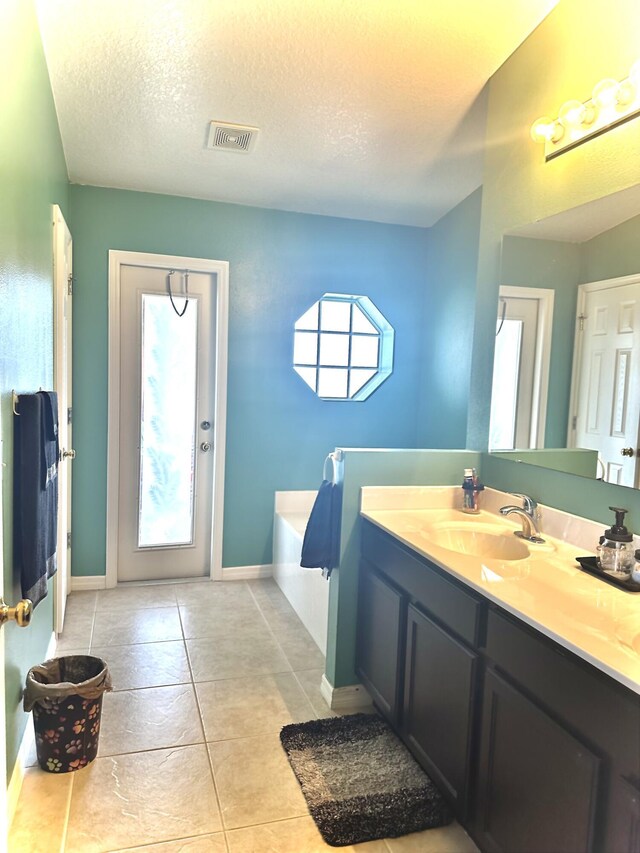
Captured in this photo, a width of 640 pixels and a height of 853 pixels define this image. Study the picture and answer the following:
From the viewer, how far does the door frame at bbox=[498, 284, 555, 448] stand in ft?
7.08

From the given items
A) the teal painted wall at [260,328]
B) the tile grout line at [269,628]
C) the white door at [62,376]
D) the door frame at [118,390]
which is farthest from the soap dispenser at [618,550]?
the door frame at [118,390]

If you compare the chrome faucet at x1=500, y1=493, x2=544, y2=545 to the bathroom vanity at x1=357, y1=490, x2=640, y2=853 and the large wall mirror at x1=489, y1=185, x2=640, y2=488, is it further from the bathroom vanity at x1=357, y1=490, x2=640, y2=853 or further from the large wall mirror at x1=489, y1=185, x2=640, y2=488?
the large wall mirror at x1=489, y1=185, x2=640, y2=488

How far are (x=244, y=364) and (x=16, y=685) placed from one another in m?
2.31

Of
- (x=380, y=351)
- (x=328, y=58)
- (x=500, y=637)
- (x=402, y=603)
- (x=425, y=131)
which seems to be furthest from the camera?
(x=380, y=351)

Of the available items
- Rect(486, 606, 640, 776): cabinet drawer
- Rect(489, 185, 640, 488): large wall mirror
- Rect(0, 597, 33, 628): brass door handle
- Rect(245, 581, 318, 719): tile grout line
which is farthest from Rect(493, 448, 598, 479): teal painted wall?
Rect(0, 597, 33, 628): brass door handle

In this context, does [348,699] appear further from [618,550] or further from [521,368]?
[521,368]

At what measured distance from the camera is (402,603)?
6.75 feet

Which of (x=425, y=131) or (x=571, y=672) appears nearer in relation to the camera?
(x=571, y=672)

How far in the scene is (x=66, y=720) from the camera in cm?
200

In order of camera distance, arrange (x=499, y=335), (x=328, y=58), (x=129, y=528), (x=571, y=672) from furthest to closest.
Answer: (x=129, y=528) < (x=499, y=335) < (x=328, y=58) < (x=571, y=672)

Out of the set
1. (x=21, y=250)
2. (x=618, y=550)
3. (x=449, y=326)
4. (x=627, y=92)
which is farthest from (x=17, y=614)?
(x=449, y=326)

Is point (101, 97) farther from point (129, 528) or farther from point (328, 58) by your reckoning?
point (129, 528)

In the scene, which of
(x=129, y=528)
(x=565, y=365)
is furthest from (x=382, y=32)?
(x=129, y=528)

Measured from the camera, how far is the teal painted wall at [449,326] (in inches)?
138
